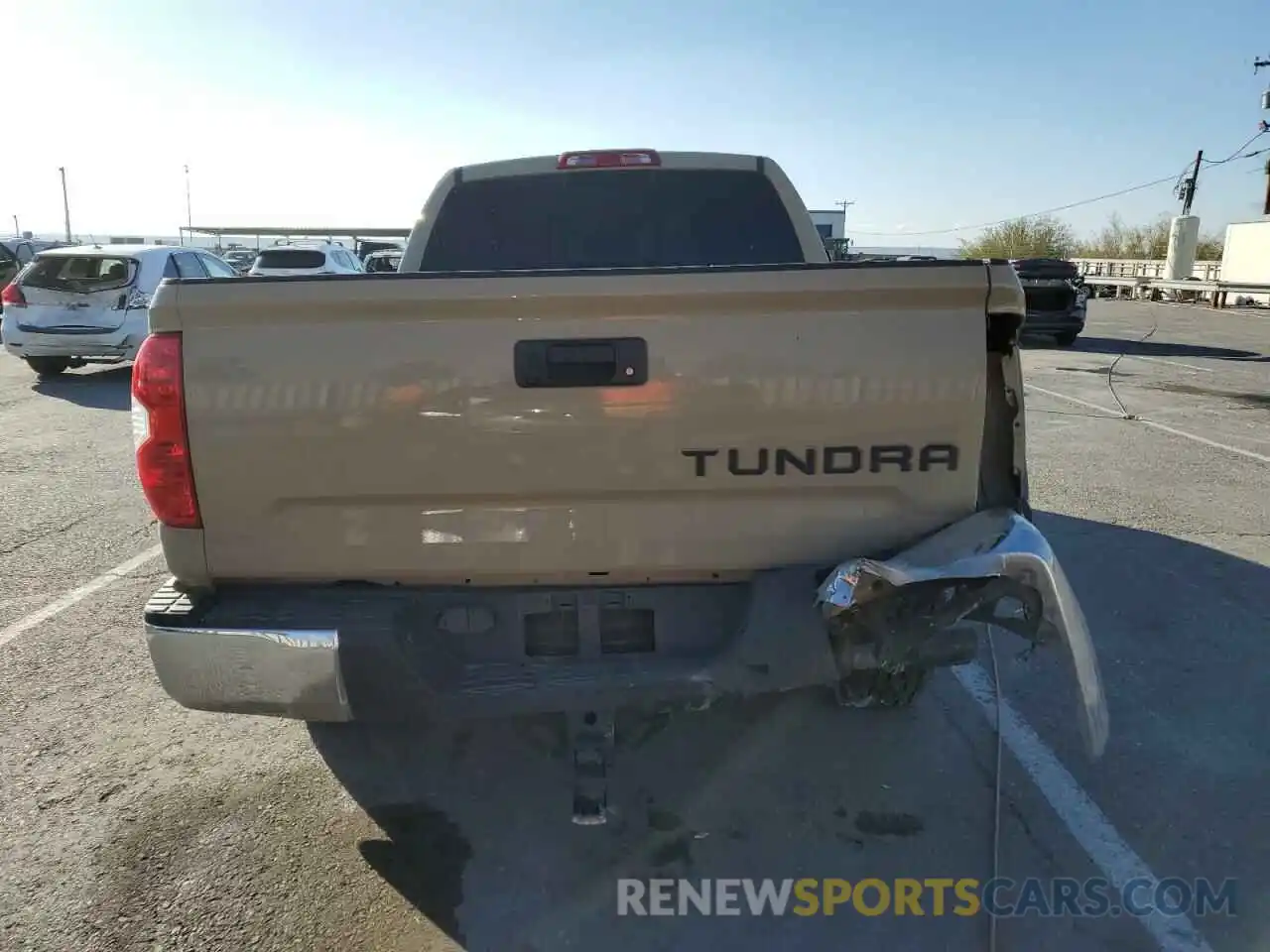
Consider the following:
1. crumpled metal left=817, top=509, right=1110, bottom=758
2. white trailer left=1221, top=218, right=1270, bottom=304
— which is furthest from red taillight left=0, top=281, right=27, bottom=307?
white trailer left=1221, top=218, right=1270, bottom=304

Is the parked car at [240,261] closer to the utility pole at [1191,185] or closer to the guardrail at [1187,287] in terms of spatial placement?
the guardrail at [1187,287]

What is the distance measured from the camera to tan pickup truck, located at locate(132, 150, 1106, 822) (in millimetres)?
2463

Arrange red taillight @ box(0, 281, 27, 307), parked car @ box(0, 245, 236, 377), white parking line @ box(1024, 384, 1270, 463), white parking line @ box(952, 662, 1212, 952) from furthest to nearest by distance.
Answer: red taillight @ box(0, 281, 27, 307) < parked car @ box(0, 245, 236, 377) < white parking line @ box(1024, 384, 1270, 463) < white parking line @ box(952, 662, 1212, 952)

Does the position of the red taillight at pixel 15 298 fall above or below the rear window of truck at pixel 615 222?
below

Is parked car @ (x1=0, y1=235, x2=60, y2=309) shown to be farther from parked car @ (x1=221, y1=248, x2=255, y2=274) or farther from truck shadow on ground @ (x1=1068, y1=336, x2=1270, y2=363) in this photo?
truck shadow on ground @ (x1=1068, y1=336, x2=1270, y2=363)

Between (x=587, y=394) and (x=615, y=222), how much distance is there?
7.39 feet

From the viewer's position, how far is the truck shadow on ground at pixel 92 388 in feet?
36.3

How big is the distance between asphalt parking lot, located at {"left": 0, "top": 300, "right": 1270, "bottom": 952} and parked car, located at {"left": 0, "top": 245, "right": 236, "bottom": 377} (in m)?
8.08

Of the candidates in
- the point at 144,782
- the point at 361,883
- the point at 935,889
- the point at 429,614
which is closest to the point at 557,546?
the point at 429,614

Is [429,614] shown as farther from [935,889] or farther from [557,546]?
[935,889]

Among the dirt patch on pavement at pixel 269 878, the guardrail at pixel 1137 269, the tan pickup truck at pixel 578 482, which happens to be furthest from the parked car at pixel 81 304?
the guardrail at pixel 1137 269

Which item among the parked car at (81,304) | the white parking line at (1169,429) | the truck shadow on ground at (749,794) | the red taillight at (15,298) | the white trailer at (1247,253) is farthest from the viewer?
the white trailer at (1247,253)

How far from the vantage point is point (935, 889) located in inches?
109

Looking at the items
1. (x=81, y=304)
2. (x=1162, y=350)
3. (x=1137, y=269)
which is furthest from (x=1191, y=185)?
(x=81, y=304)
